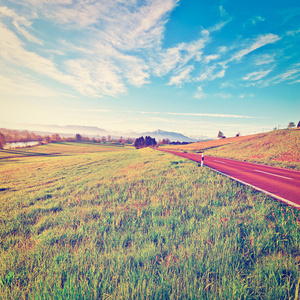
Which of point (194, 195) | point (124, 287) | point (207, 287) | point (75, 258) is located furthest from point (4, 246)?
point (194, 195)

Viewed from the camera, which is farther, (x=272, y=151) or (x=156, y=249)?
(x=272, y=151)

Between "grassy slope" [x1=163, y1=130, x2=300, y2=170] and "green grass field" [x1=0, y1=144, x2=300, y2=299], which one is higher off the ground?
"grassy slope" [x1=163, y1=130, x2=300, y2=170]

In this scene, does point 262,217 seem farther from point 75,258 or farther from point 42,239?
point 42,239

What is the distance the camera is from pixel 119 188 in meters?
7.22

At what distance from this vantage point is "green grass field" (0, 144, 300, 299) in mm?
2213

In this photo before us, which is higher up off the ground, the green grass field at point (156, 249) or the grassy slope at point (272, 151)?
the grassy slope at point (272, 151)

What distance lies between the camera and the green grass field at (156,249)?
2.21 metres

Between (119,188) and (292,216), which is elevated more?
(292,216)

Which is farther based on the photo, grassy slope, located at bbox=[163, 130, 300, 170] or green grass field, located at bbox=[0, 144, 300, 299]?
grassy slope, located at bbox=[163, 130, 300, 170]

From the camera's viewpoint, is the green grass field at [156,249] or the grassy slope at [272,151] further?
the grassy slope at [272,151]

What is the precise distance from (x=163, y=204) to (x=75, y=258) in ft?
9.74

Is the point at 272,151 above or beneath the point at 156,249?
above

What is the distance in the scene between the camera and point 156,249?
3072mm

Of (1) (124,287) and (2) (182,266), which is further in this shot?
(2) (182,266)
